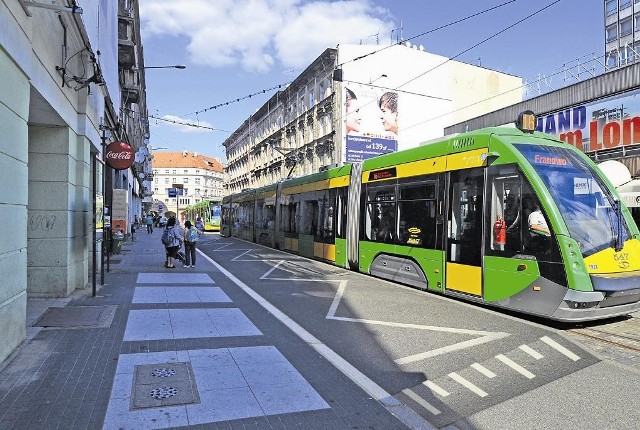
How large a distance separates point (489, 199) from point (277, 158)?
43200 mm

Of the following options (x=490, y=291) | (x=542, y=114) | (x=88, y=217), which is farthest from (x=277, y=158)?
(x=490, y=291)

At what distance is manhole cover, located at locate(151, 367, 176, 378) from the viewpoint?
4.80 m

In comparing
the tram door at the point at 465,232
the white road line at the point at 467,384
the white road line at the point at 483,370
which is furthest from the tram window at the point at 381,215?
the white road line at the point at 467,384

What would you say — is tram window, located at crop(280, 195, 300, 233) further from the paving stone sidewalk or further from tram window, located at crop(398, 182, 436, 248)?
the paving stone sidewalk

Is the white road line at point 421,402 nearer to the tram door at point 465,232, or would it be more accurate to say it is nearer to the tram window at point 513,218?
the tram window at point 513,218

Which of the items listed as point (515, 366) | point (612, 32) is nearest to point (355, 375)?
point (515, 366)

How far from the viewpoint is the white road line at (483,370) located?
5.13 metres

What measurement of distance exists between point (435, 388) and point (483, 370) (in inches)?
32.9

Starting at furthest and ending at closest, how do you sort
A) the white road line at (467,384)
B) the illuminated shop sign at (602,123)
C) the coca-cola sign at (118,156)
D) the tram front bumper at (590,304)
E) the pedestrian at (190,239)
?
the pedestrian at (190,239) → the illuminated shop sign at (602,123) → the coca-cola sign at (118,156) → the tram front bumper at (590,304) → the white road line at (467,384)

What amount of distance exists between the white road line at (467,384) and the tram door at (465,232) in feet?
11.0

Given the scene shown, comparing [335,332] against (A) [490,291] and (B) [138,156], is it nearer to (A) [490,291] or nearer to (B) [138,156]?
(A) [490,291]

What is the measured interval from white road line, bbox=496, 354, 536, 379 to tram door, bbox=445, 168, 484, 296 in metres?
2.55

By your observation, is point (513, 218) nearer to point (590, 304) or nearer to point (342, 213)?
point (590, 304)

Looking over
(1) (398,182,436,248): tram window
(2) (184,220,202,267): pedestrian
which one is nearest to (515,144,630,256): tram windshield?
(1) (398,182,436,248): tram window
